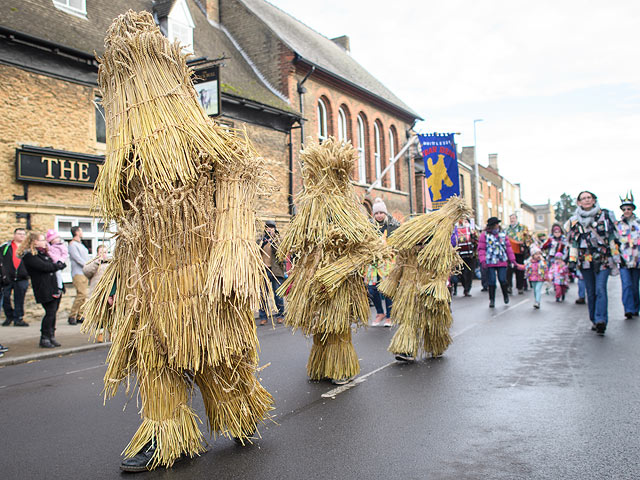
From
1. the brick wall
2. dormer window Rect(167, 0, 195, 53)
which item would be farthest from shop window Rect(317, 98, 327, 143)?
the brick wall

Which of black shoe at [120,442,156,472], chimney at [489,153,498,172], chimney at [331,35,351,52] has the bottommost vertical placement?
black shoe at [120,442,156,472]

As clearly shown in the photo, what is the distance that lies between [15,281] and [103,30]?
8141 mm

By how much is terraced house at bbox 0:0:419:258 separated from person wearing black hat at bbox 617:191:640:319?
18.8 feet

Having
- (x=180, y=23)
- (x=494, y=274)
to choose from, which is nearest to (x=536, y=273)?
(x=494, y=274)

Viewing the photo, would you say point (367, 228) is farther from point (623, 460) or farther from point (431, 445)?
point (623, 460)

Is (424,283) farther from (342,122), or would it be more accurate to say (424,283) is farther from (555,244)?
(342,122)

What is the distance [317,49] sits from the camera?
26.4 m

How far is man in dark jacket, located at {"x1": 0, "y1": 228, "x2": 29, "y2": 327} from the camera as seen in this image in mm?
10000

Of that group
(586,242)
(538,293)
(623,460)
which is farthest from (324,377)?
(538,293)

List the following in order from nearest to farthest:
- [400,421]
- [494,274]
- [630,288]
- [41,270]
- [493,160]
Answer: [400,421] → [41,270] → [630,288] → [494,274] → [493,160]

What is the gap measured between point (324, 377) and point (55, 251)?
5914mm

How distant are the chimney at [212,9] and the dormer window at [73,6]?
7777 mm

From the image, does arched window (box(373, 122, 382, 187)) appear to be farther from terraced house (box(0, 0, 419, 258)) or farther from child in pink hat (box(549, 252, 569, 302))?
child in pink hat (box(549, 252, 569, 302))

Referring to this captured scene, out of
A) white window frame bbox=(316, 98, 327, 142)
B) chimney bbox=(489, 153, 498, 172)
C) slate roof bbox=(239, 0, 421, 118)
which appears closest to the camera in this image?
slate roof bbox=(239, 0, 421, 118)
